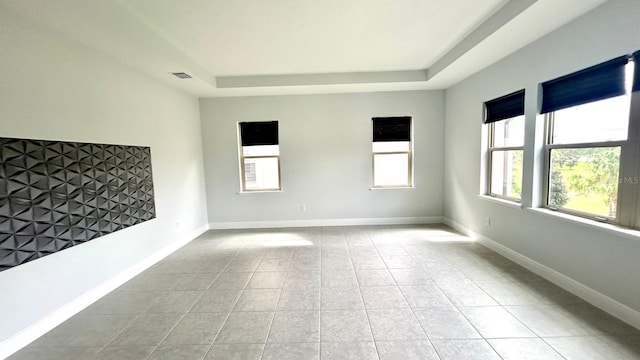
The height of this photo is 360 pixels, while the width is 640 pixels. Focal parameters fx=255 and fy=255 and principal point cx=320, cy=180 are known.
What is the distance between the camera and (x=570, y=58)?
246 cm

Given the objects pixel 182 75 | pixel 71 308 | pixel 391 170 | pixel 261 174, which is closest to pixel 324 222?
pixel 261 174

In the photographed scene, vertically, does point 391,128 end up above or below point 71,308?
above

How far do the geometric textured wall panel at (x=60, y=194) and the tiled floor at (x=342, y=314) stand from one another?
0.75 metres

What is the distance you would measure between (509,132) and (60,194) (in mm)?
5160

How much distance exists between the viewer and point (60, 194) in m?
2.31

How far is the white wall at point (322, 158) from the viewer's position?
5016mm

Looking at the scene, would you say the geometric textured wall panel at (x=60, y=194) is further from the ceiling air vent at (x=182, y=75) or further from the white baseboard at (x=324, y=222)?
the white baseboard at (x=324, y=222)

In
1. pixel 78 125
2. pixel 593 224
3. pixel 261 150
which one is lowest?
pixel 593 224

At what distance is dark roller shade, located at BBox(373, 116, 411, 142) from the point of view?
5105 mm

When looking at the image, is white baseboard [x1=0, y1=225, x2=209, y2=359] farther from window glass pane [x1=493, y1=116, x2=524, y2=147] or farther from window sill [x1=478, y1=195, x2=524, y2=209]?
window glass pane [x1=493, y1=116, x2=524, y2=147]

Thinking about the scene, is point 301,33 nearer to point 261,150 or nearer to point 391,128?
point 261,150

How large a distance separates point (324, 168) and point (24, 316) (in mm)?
4184

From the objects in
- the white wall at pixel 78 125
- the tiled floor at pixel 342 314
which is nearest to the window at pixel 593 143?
the tiled floor at pixel 342 314

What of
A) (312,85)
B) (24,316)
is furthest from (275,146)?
(24,316)
